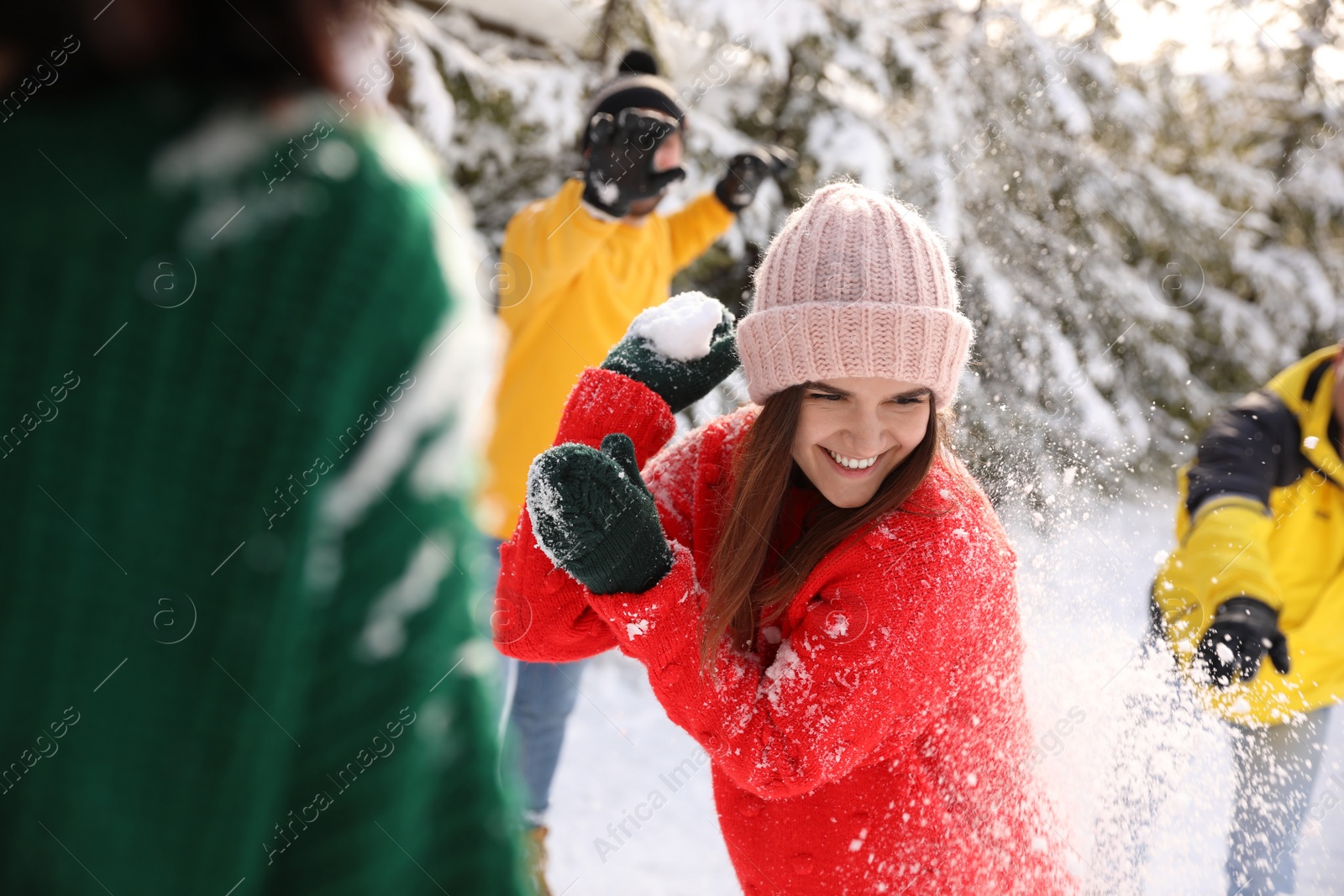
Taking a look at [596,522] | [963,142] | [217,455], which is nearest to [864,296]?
[596,522]

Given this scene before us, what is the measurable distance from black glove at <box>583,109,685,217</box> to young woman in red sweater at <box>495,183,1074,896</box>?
1.42m

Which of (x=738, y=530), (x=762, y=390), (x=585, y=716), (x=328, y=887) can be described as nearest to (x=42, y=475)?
(x=328, y=887)

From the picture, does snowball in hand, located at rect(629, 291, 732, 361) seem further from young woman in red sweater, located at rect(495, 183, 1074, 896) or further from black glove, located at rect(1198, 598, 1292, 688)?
black glove, located at rect(1198, 598, 1292, 688)

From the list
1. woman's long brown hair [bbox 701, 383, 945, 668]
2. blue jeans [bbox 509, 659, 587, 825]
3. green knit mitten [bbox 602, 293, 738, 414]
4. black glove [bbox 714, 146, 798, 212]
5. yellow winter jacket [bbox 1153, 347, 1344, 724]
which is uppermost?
green knit mitten [bbox 602, 293, 738, 414]

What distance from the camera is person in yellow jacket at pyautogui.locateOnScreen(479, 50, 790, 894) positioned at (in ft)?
9.36

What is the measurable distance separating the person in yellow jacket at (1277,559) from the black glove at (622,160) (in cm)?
203

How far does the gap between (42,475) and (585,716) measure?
12.6ft

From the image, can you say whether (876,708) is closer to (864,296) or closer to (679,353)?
(864,296)

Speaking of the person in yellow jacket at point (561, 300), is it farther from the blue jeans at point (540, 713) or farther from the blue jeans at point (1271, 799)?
the blue jeans at point (1271, 799)

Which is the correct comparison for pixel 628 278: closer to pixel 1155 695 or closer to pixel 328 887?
pixel 1155 695

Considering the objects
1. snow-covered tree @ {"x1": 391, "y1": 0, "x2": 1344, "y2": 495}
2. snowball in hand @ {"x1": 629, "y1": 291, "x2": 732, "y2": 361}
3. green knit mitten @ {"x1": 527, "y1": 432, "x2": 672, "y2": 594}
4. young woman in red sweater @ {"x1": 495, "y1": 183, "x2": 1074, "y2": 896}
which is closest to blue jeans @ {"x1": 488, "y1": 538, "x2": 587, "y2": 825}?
young woman in red sweater @ {"x1": 495, "y1": 183, "x2": 1074, "y2": 896}

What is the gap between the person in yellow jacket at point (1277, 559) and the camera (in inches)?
95.9

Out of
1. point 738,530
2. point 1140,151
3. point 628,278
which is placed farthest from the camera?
point 1140,151

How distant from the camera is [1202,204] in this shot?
22.9 ft
